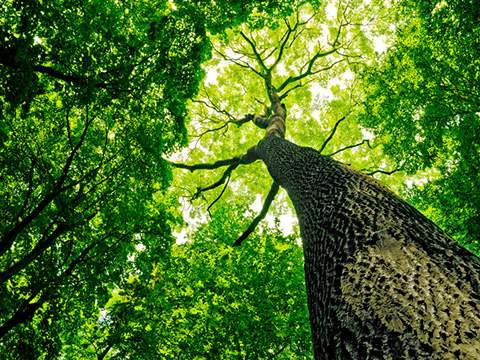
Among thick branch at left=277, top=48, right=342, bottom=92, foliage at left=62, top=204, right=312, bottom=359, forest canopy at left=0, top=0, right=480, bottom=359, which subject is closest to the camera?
forest canopy at left=0, top=0, right=480, bottom=359

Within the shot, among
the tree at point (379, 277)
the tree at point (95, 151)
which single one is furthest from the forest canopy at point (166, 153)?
the tree at point (379, 277)

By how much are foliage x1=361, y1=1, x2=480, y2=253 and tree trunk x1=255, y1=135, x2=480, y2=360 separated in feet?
20.8

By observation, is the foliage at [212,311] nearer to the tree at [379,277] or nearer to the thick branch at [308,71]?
the tree at [379,277]

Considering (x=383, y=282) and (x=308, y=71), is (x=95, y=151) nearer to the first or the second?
(x=383, y=282)

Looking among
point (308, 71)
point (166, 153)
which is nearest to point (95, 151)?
point (166, 153)

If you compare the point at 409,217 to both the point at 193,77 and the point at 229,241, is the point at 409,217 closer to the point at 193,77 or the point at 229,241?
the point at 193,77

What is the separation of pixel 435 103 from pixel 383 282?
7785 millimetres

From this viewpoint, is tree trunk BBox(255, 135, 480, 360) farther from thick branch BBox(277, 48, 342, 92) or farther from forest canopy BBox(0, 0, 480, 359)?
thick branch BBox(277, 48, 342, 92)

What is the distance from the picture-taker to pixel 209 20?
4.98m

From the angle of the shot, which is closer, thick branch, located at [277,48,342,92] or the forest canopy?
the forest canopy

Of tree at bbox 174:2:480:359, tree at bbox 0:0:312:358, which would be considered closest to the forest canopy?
tree at bbox 0:0:312:358

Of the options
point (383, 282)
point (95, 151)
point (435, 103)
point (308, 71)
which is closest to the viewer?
point (383, 282)

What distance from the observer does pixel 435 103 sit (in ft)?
23.5

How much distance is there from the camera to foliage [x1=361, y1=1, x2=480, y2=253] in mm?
6473
